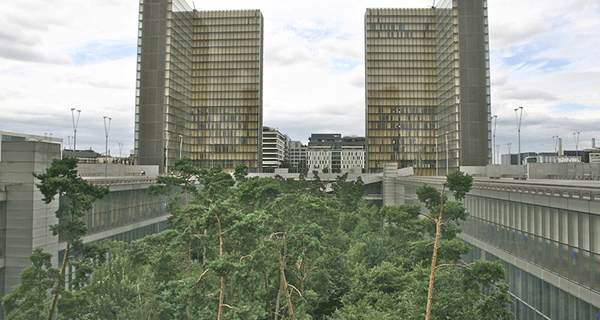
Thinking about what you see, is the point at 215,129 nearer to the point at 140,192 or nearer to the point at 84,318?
the point at 140,192

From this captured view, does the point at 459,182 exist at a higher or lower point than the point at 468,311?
higher

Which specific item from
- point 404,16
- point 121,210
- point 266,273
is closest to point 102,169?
point 121,210

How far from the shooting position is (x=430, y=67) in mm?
154000

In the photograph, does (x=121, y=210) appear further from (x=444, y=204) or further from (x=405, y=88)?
(x=405, y=88)

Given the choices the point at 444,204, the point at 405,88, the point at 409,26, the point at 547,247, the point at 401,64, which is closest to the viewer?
the point at 444,204

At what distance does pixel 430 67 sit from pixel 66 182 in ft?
489

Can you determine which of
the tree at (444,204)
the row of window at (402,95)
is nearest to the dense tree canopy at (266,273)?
the tree at (444,204)

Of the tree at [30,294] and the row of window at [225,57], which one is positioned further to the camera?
the row of window at [225,57]

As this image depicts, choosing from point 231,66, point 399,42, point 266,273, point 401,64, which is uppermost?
point 399,42

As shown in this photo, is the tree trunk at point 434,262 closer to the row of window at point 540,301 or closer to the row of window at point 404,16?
the row of window at point 540,301

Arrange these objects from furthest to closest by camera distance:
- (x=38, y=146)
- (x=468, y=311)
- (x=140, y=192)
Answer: (x=140, y=192) < (x=38, y=146) < (x=468, y=311)

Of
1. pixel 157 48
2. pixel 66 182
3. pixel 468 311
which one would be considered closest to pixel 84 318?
pixel 66 182

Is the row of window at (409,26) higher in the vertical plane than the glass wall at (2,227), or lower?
higher

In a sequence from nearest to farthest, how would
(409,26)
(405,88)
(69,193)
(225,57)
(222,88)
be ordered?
(69,193) < (409,26) < (405,88) < (225,57) < (222,88)
